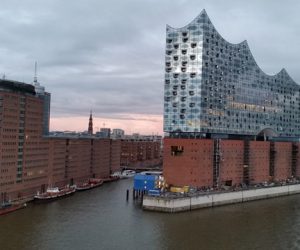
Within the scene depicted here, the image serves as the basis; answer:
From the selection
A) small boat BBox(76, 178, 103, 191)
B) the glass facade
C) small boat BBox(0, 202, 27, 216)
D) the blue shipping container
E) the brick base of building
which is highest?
the glass facade

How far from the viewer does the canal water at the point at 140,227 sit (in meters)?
62.6

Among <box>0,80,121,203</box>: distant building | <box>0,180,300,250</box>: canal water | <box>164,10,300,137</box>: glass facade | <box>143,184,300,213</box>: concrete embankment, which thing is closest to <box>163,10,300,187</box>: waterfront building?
<box>164,10,300,137</box>: glass facade

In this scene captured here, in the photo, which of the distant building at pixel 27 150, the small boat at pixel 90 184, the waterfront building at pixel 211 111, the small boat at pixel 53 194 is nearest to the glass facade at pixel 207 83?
the waterfront building at pixel 211 111

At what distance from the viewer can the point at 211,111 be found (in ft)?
352

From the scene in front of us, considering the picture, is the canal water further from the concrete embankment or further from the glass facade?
the glass facade

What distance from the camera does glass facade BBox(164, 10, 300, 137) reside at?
10381 cm

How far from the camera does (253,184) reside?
4665 inches

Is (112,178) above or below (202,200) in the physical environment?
above

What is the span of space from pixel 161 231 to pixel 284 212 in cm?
3306

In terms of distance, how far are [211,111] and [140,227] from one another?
1694 inches

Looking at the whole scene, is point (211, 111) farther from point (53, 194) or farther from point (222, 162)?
point (53, 194)

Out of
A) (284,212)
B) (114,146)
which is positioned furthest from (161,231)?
(114,146)

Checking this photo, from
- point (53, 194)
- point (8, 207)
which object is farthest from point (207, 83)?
point (8, 207)

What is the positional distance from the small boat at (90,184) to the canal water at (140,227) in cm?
2293
